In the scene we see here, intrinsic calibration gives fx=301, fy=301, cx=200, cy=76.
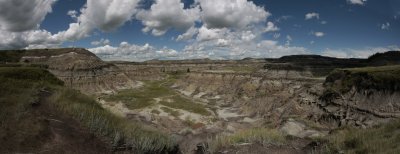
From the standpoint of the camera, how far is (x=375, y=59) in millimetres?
80062

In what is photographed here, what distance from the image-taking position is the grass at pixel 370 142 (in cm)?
1149

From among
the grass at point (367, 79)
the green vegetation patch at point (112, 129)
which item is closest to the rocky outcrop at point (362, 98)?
the grass at point (367, 79)

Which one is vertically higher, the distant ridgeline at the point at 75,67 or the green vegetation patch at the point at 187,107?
the distant ridgeline at the point at 75,67

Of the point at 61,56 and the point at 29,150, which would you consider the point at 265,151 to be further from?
the point at 61,56

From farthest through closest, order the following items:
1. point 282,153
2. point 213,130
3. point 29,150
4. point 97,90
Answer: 1. point 97,90
2. point 213,130
3. point 282,153
4. point 29,150

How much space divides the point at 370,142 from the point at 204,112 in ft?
170

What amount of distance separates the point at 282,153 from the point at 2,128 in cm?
1324

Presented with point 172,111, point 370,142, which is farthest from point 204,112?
point 370,142

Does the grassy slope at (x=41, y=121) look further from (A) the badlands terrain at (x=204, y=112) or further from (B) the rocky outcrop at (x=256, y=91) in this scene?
(B) the rocky outcrop at (x=256, y=91)

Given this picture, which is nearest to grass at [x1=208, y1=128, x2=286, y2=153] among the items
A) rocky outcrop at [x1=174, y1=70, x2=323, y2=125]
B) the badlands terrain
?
the badlands terrain

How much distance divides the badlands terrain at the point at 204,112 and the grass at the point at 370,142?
4cm

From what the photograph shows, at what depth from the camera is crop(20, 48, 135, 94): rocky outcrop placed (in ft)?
314

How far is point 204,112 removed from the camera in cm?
6356

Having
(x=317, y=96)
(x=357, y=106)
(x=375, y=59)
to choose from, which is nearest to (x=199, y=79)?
(x=375, y=59)
